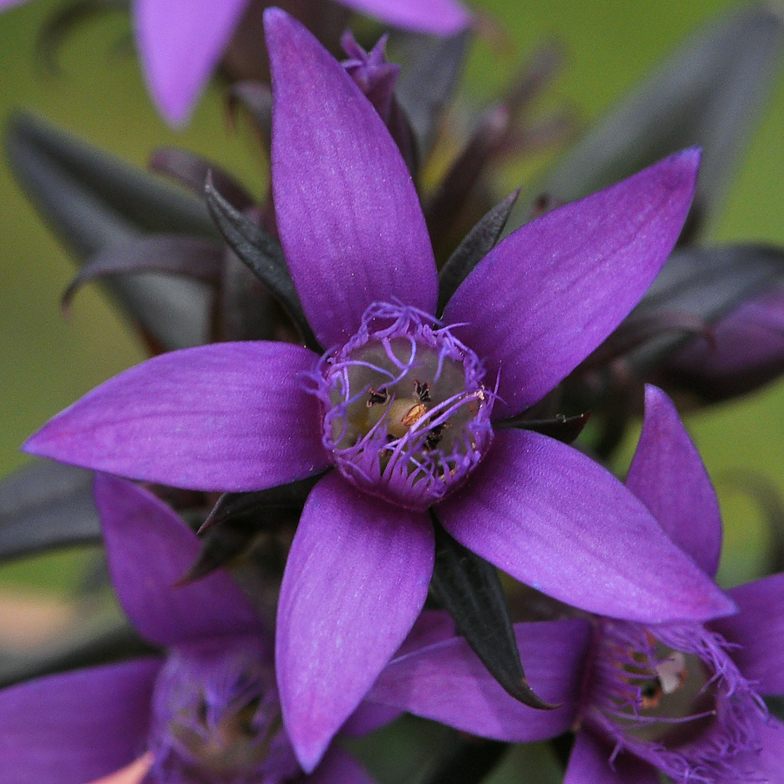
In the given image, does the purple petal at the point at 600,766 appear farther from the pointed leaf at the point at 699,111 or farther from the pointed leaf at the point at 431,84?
the pointed leaf at the point at 699,111

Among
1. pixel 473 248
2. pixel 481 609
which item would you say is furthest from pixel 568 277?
pixel 481 609

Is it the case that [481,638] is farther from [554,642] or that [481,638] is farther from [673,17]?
[673,17]

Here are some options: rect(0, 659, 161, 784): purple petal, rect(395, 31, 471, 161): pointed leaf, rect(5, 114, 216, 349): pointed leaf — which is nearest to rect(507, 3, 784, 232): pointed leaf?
rect(395, 31, 471, 161): pointed leaf

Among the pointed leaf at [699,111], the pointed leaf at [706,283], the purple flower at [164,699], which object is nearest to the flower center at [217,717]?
the purple flower at [164,699]

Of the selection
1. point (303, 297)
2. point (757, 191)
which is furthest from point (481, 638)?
point (757, 191)

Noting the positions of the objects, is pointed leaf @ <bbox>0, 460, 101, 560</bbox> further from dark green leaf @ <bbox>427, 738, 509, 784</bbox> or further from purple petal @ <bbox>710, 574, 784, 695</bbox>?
purple petal @ <bbox>710, 574, 784, 695</bbox>

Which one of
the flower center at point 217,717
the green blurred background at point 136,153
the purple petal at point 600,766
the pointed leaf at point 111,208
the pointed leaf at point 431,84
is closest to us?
the purple petal at point 600,766

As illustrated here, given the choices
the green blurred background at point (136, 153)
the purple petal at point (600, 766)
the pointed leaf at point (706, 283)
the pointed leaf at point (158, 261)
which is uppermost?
the pointed leaf at point (706, 283)
